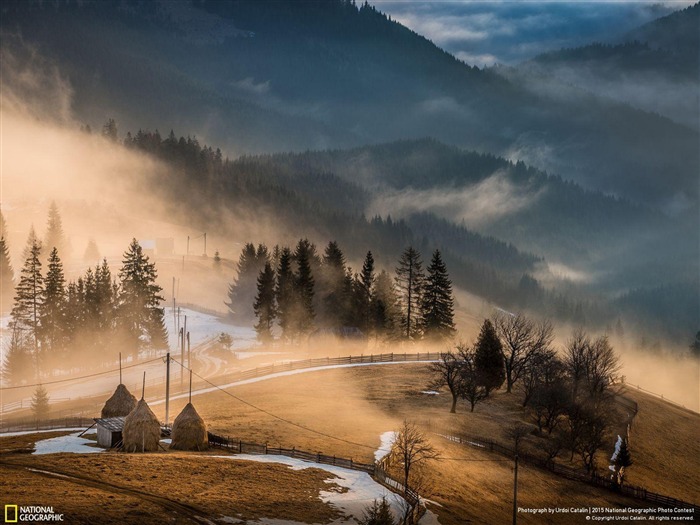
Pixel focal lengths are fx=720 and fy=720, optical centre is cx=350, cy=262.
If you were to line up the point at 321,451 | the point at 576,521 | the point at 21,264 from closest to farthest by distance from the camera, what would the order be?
the point at 576,521
the point at 321,451
the point at 21,264

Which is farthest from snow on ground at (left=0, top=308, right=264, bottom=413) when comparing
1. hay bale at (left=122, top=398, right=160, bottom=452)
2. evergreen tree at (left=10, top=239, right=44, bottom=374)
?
hay bale at (left=122, top=398, right=160, bottom=452)

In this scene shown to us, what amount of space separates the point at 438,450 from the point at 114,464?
26.1 metres

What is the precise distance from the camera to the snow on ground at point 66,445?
2052 inches

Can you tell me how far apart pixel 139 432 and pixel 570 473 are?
3667cm

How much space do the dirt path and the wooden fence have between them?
30.0 meters

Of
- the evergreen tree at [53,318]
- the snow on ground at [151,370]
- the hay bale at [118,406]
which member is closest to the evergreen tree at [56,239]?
the snow on ground at [151,370]

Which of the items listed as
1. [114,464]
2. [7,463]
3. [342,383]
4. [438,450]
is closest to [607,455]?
[438,450]

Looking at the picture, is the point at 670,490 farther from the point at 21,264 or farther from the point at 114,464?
the point at 21,264

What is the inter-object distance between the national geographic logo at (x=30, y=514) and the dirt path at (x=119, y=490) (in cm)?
559

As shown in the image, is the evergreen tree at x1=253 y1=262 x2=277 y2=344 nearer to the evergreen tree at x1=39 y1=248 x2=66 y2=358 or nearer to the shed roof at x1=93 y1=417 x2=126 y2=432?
the evergreen tree at x1=39 y1=248 x2=66 y2=358

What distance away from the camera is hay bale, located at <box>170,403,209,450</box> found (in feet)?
181

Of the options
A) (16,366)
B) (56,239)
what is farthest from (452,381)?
(56,239)

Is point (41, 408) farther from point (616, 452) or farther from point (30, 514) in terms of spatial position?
point (616, 452)

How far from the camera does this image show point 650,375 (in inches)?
7151
